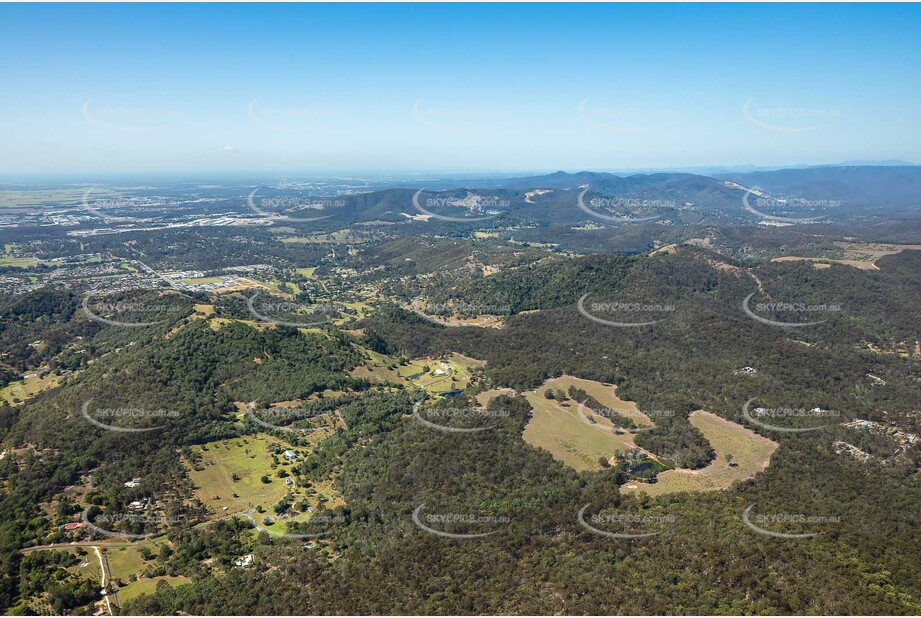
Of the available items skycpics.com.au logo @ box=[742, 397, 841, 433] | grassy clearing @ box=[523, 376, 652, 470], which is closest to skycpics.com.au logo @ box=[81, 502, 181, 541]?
grassy clearing @ box=[523, 376, 652, 470]

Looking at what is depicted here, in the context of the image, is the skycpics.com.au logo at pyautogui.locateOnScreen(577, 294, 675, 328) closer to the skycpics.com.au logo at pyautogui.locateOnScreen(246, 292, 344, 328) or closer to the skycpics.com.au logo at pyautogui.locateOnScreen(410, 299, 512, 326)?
the skycpics.com.au logo at pyautogui.locateOnScreen(410, 299, 512, 326)

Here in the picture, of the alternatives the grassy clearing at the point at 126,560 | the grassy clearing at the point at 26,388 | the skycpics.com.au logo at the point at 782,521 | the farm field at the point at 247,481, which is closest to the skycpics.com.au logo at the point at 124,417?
the farm field at the point at 247,481

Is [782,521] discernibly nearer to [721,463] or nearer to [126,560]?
[721,463]

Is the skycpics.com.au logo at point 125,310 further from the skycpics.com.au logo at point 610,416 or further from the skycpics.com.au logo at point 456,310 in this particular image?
the skycpics.com.au logo at point 610,416

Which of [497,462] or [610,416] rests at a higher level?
[497,462]

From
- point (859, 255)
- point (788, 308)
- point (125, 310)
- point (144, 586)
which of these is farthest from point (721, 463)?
point (859, 255)

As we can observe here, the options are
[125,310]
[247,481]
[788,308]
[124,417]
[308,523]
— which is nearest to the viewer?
[308,523]

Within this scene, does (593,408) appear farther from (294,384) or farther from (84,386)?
(84,386)
